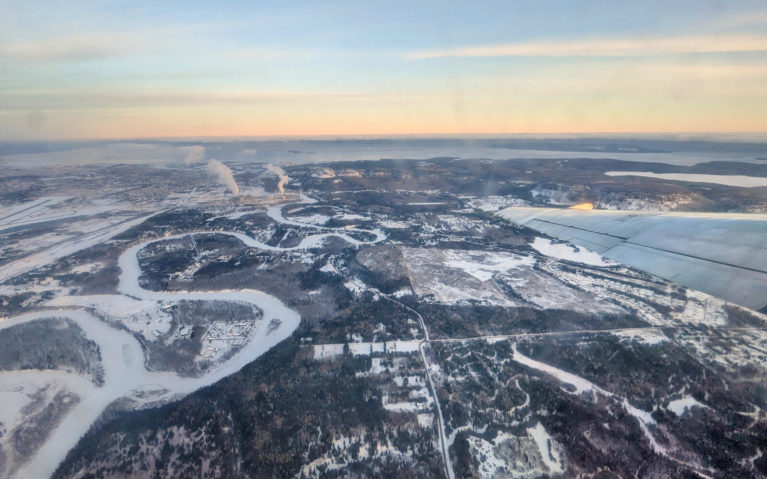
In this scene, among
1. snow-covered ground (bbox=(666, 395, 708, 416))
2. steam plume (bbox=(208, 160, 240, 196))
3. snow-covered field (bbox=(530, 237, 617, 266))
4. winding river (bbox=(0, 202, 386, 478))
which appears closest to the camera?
snow-covered ground (bbox=(666, 395, 708, 416))

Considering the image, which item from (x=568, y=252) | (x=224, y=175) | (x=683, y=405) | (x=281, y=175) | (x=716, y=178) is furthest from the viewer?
(x=281, y=175)

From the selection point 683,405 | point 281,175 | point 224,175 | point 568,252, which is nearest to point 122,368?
point 683,405

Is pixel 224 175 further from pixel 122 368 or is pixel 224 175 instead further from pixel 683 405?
pixel 683 405

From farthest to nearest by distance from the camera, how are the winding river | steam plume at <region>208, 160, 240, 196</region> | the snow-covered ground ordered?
steam plume at <region>208, 160, 240, 196</region>, the winding river, the snow-covered ground

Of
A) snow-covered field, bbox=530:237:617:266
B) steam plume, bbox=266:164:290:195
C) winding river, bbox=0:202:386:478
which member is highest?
steam plume, bbox=266:164:290:195

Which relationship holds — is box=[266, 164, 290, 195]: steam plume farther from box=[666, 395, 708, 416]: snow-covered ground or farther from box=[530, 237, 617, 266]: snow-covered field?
box=[666, 395, 708, 416]: snow-covered ground

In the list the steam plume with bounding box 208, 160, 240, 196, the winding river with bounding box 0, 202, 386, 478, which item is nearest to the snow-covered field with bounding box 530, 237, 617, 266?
the winding river with bounding box 0, 202, 386, 478

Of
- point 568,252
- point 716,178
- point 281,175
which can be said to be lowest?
point 568,252

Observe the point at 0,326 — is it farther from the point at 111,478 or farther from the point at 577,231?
the point at 577,231
